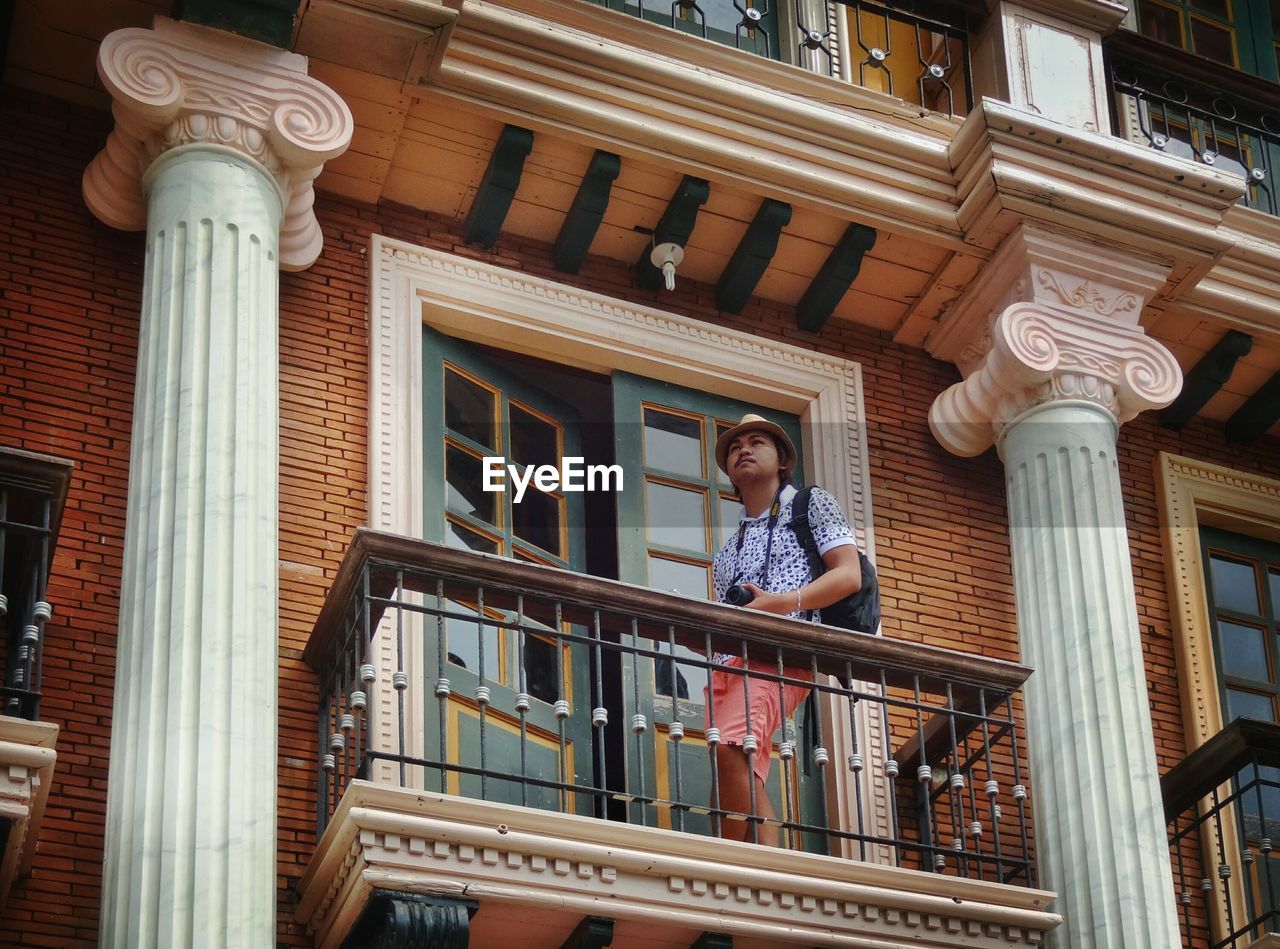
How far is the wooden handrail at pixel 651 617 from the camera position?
930 cm

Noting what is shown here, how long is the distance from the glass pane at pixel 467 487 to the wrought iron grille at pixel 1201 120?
3931 millimetres

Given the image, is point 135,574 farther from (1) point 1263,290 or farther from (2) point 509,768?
(1) point 1263,290

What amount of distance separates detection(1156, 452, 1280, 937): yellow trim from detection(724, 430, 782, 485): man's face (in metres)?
2.51

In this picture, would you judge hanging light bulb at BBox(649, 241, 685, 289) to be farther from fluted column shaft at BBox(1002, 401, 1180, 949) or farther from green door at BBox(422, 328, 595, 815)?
fluted column shaft at BBox(1002, 401, 1180, 949)

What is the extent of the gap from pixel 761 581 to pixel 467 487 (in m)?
1.42

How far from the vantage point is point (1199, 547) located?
12.3 meters

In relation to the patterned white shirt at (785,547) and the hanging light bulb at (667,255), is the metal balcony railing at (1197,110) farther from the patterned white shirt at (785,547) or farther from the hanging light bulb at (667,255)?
the patterned white shirt at (785,547)

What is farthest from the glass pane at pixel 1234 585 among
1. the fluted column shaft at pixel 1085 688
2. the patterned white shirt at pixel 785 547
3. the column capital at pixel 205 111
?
the column capital at pixel 205 111

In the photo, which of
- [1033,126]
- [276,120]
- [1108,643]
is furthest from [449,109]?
[1108,643]

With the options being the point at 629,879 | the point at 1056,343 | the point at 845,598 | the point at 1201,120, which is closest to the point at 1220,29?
the point at 1201,120

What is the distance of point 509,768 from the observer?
10.2 m

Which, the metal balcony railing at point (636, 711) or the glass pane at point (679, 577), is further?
the glass pane at point (679, 577)

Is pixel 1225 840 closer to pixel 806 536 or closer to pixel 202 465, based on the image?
pixel 806 536

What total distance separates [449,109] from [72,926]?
156 inches
